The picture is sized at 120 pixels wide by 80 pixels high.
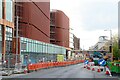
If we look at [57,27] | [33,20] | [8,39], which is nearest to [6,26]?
[8,39]

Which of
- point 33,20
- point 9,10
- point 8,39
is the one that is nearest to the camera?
point 8,39

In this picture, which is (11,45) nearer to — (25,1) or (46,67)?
(46,67)

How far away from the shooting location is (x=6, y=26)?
217 feet

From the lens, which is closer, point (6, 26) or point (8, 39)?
point (6, 26)

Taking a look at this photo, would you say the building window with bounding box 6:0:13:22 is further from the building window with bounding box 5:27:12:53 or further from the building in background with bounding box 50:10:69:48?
the building in background with bounding box 50:10:69:48

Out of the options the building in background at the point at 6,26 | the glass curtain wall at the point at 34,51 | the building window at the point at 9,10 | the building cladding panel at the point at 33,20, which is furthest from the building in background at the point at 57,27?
the building window at the point at 9,10

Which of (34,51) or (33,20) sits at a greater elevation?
(33,20)

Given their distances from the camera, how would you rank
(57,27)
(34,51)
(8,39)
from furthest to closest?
(57,27) → (34,51) → (8,39)

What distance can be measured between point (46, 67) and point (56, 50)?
7007cm

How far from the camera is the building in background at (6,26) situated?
6338cm

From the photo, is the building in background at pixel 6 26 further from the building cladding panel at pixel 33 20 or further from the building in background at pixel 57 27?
the building in background at pixel 57 27

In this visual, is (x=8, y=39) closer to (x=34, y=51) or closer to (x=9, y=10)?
(x=9, y=10)

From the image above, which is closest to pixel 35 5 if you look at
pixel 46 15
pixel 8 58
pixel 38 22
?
pixel 38 22

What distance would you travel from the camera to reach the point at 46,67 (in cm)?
5369
